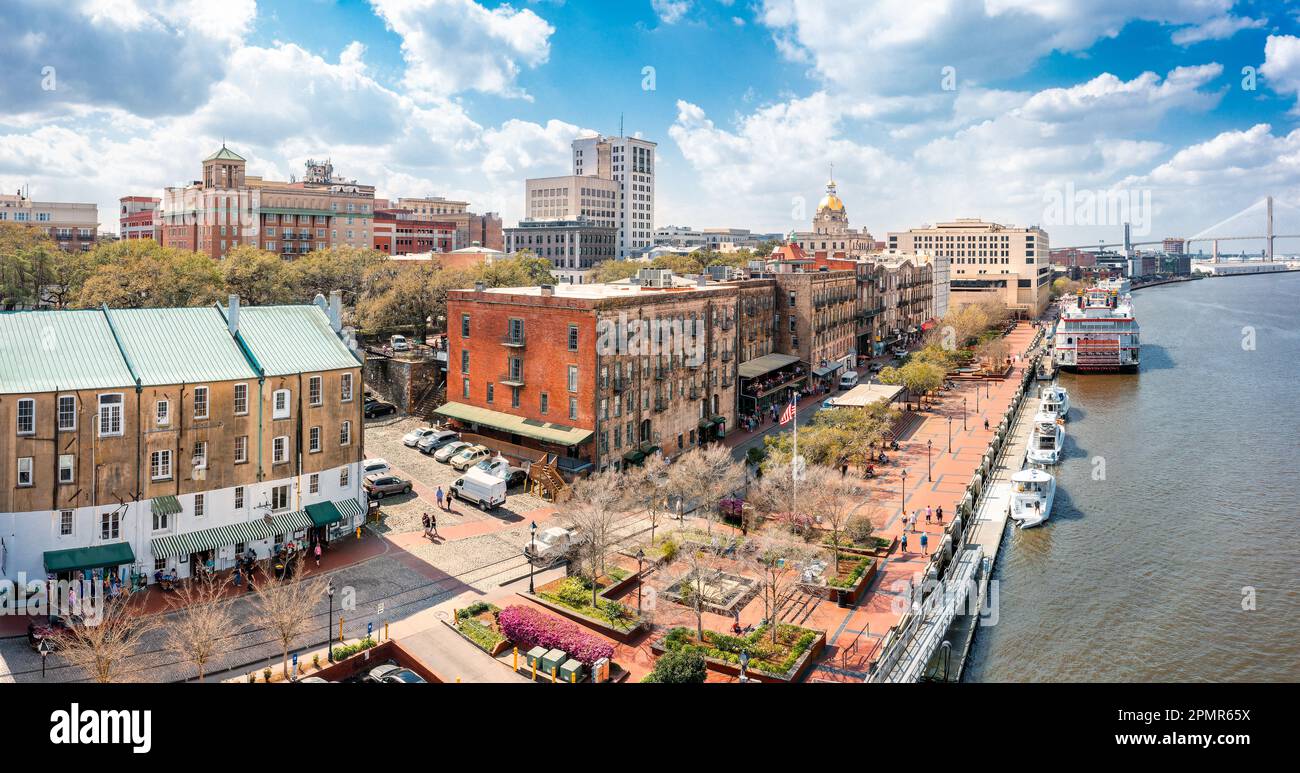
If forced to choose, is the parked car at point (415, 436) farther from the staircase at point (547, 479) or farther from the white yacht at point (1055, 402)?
the white yacht at point (1055, 402)

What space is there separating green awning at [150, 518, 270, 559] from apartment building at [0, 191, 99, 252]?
139 meters

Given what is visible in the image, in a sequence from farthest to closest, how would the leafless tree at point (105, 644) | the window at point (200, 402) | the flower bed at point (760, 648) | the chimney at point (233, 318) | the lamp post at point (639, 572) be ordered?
the chimney at point (233, 318) < the window at point (200, 402) < the lamp post at point (639, 572) < the flower bed at point (760, 648) < the leafless tree at point (105, 644)

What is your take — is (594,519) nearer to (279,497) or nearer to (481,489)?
(481,489)

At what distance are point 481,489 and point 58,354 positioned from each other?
19.2 meters

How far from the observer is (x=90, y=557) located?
32.2 m

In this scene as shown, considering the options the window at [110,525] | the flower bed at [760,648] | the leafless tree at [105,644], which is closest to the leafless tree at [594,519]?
the flower bed at [760,648]

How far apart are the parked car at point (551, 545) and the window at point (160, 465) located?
1448cm

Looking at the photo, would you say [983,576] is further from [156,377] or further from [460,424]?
[156,377]

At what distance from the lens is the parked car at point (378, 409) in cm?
6425

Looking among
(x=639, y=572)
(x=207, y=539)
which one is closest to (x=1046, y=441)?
(x=639, y=572)

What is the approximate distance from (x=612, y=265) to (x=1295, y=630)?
108502 mm

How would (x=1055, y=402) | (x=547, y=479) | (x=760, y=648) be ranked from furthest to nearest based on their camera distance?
(x=1055, y=402)
(x=547, y=479)
(x=760, y=648)

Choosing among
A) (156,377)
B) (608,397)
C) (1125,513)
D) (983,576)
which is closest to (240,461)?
(156,377)
